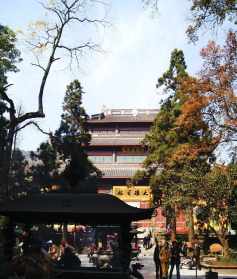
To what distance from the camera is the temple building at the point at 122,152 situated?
154ft

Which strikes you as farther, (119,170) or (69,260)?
(119,170)

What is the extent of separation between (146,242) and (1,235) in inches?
984

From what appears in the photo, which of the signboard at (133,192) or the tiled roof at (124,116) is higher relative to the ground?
the tiled roof at (124,116)

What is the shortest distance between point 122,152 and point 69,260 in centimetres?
3788

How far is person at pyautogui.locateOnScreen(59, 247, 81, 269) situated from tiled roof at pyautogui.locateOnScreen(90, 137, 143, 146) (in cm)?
3716

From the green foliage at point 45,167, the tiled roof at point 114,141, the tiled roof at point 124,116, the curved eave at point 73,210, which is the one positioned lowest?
the curved eave at point 73,210

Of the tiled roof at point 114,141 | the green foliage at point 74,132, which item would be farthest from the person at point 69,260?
the tiled roof at point 114,141

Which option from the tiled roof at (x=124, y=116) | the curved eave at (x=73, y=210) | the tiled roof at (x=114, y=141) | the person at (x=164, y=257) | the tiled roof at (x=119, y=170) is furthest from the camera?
the tiled roof at (x=124, y=116)

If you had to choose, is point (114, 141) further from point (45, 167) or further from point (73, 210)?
point (73, 210)

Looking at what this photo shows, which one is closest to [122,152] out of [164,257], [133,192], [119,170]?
[119,170]

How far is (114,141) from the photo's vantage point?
53312mm

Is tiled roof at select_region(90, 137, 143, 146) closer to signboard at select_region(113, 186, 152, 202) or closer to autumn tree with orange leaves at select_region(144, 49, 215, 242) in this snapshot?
signboard at select_region(113, 186, 152, 202)

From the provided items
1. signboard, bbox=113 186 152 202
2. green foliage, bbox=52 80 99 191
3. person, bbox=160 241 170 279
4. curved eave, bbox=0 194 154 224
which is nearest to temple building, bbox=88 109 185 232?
signboard, bbox=113 186 152 202

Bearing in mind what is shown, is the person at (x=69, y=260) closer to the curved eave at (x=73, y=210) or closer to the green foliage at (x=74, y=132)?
the curved eave at (x=73, y=210)
